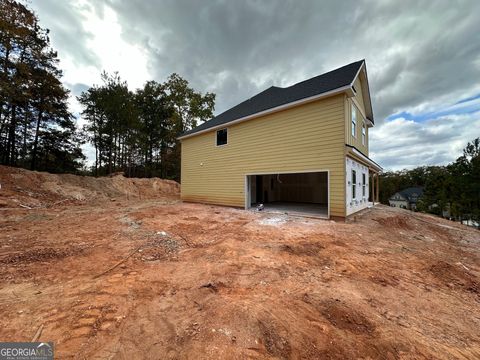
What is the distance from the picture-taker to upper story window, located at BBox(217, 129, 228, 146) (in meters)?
11.1

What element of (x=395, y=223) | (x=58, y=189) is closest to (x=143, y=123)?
(x=58, y=189)

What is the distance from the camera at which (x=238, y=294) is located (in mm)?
2514

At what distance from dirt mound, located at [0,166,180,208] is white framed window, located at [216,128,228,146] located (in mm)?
8817

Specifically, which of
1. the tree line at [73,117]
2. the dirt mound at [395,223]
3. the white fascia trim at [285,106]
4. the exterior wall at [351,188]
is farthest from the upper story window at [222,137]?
the tree line at [73,117]

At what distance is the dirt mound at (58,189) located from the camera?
9.44 m

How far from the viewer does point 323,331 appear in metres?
1.92

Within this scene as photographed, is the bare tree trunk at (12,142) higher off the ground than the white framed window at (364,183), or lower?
higher

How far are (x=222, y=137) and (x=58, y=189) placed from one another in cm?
1084

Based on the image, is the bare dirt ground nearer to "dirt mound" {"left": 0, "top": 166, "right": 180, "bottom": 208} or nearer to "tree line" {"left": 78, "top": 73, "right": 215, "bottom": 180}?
"dirt mound" {"left": 0, "top": 166, "right": 180, "bottom": 208}

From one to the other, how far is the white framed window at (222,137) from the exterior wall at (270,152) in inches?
11.6

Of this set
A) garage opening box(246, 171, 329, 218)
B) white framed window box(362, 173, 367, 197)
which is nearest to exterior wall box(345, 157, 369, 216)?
white framed window box(362, 173, 367, 197)

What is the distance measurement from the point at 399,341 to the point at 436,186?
4176cm

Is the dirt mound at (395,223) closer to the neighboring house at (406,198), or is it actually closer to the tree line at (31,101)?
the tree line at (31,101)

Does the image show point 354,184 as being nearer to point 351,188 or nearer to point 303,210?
point 351,188
